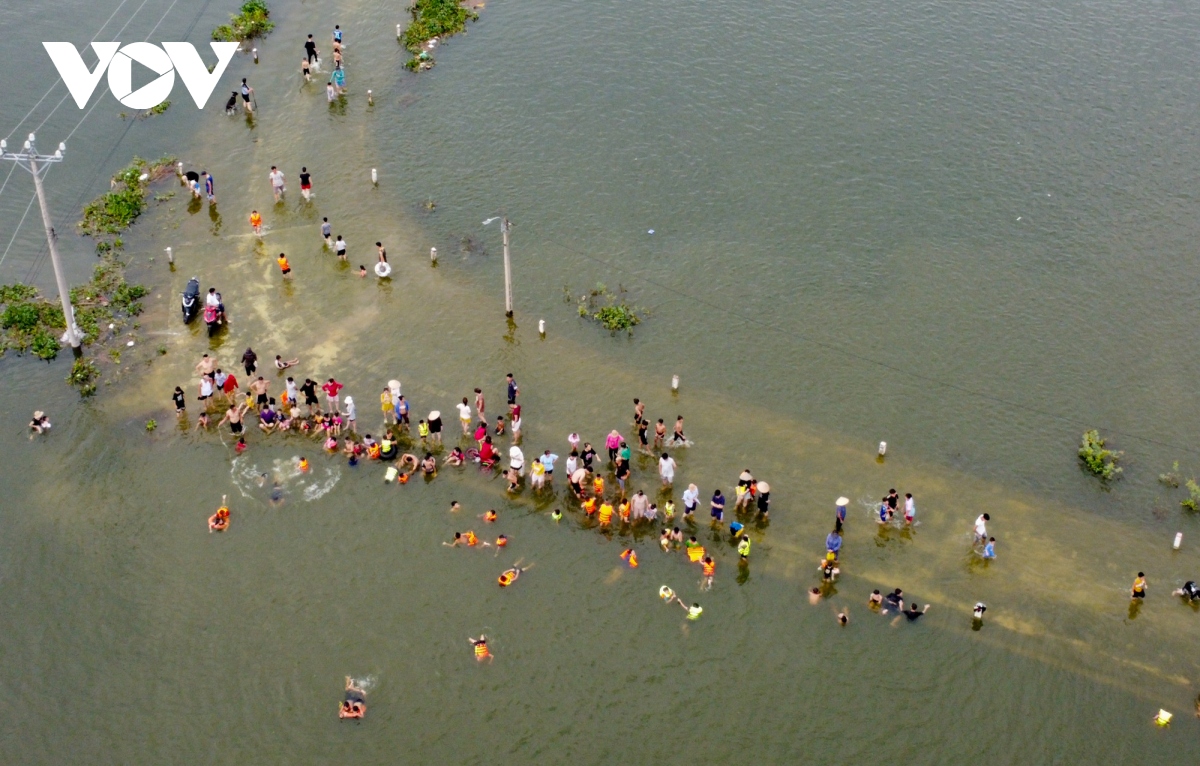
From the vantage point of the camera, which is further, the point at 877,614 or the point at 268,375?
the point at 268,375

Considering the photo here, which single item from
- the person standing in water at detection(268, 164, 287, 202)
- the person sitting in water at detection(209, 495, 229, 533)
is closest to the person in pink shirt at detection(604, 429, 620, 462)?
the person sitting in water at detection(209, 495, 229, 533)

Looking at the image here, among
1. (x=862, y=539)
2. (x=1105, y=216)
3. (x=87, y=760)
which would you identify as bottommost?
(x=87, y=760)

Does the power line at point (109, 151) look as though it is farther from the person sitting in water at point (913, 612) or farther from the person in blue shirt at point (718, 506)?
the person sitting in water at point (913, 612)

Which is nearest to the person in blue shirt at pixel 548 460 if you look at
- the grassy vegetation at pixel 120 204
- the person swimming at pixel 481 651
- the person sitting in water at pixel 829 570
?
the person swimming at pixel 481 651

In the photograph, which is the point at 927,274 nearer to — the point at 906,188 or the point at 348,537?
the point at 906,188

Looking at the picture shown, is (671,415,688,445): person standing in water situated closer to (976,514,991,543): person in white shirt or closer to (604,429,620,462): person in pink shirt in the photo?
(604,429,620,462): person in pink shirt

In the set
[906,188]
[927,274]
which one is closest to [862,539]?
[927,274]
